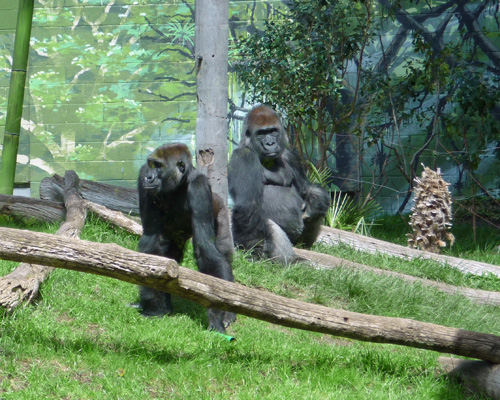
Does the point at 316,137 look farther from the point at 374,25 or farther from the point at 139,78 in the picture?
the point at 139,78

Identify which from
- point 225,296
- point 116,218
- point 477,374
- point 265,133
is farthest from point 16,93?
point 477,374

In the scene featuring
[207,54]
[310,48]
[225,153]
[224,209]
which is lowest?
[224,209]

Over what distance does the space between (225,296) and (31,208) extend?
379 centimetres

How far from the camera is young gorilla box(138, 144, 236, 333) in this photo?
4.26m

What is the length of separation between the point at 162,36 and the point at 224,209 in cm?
519

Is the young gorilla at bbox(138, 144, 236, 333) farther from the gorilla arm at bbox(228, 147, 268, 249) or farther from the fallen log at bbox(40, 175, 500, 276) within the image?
the fallen log at bbox(40, 175, 500, 276)

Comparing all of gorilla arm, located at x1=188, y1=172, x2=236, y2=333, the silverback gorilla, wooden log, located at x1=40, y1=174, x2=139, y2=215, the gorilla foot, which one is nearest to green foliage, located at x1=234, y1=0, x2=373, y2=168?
the silverback gorilla

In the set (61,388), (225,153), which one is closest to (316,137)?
(225,153)

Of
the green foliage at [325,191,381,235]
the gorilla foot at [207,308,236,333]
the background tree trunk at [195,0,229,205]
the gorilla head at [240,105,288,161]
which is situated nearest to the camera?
the gorilla foot at [207,308,236,333]

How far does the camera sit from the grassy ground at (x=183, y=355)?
3098mm

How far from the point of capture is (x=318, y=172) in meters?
8.38

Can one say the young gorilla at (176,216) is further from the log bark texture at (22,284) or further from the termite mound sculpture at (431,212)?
the termite mound sculpture at (431,212)

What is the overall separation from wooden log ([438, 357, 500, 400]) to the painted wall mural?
19.1 ft

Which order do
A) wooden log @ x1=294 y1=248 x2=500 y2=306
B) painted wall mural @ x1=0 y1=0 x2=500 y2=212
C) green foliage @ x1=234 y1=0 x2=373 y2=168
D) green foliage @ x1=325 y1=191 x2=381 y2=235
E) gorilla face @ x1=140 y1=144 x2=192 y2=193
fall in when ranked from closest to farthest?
1. gorilla face @ x1=140 y1=144 x2=192 y2=193
2. wooden log @ x1=294 y1=248 x2=500 y2=306
3. green foliage @ x1=325 y1=191 x2=381 y2=235
4. green foliage @ x1=234 y1=0 x2=373 y2=168
5. painted wall mural @ x1=0 y1=0 x2=500 y2=212
